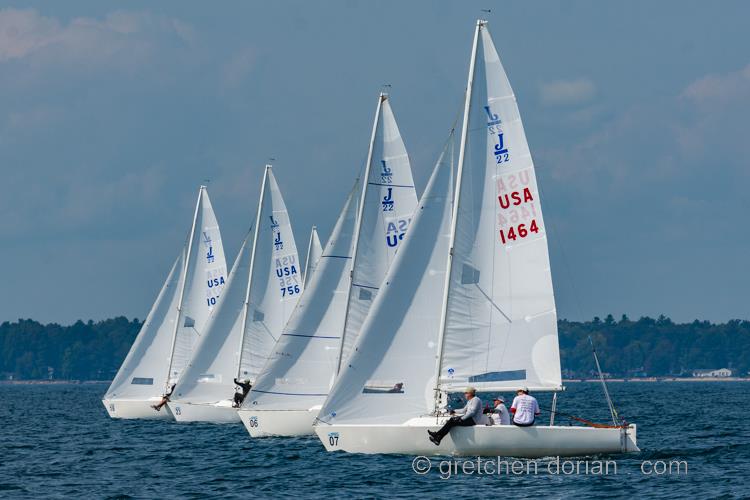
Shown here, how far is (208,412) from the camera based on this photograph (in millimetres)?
47938

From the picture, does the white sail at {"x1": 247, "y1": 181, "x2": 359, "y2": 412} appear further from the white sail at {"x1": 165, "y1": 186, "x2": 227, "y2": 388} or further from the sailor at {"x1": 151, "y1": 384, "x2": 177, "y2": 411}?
the white sail at {"x1": 165, "y1": 186, "x2": 227, "y2": 388}

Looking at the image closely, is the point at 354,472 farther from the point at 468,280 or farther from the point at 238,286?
the point at 238,286

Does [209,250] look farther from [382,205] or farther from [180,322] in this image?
[382,205]

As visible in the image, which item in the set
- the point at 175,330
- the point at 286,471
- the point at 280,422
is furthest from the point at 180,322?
the point at 286,471

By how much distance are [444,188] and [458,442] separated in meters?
6.01

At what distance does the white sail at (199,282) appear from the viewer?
5475 centimetres

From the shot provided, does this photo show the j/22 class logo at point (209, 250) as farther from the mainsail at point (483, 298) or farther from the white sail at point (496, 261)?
the white sail at point (496, 261)

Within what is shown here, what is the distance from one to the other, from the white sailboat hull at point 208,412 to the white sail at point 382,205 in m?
10.6

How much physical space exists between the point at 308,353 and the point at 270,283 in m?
9.47

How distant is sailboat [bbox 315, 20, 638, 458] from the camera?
3089 centimetres

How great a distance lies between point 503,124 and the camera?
31062mm

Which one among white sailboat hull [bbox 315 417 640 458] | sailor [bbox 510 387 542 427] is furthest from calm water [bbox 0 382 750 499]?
sailor [bbox 510 387 542 427]

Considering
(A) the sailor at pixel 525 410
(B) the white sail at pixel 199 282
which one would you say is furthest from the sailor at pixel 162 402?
(A) the sailor at pixel 525 410

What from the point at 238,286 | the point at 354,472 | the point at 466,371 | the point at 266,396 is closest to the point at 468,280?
the point at 466,371
